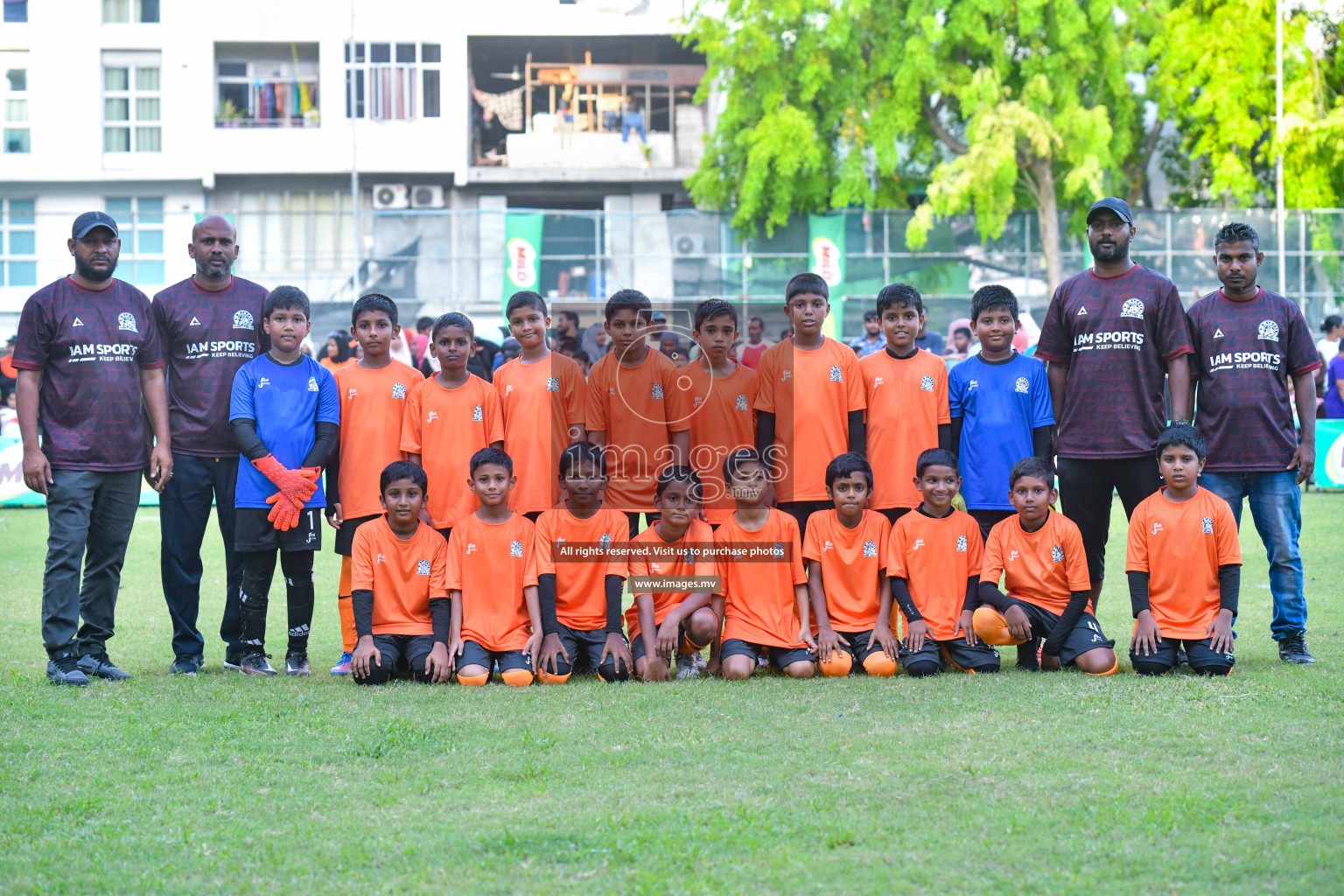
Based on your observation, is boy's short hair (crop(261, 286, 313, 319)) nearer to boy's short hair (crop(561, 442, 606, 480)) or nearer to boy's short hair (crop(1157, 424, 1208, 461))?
boy's short hair (crop(561, 442, 606, 480))

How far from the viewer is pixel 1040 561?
6.46 metres

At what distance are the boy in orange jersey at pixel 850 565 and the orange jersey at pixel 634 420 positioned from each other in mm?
911

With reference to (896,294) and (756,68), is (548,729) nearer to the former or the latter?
(896,294)

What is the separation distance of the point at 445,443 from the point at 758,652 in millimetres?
1917

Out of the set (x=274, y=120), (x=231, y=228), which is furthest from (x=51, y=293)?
(x=274, y=120)

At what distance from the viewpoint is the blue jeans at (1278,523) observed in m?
6.42

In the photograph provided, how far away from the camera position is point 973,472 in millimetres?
6805

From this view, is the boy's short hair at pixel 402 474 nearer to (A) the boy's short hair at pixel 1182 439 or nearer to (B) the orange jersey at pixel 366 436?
(B) the orange jersey at pixel 366 436

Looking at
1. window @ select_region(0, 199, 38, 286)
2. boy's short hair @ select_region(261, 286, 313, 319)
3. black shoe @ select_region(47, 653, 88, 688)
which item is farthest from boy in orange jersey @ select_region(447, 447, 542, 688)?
window @ select_region(0, 199, 38, 286)

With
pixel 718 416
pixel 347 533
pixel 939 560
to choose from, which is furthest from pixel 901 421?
pixel 347 533

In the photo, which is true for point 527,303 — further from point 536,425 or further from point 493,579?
point 493,579

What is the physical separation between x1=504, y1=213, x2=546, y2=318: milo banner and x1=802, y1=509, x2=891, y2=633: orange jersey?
18.9m

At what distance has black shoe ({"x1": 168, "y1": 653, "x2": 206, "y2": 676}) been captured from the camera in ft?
21.5

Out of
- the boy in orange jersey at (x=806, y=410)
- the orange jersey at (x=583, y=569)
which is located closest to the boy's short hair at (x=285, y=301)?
the orange jersey at (x=583, y=569)
